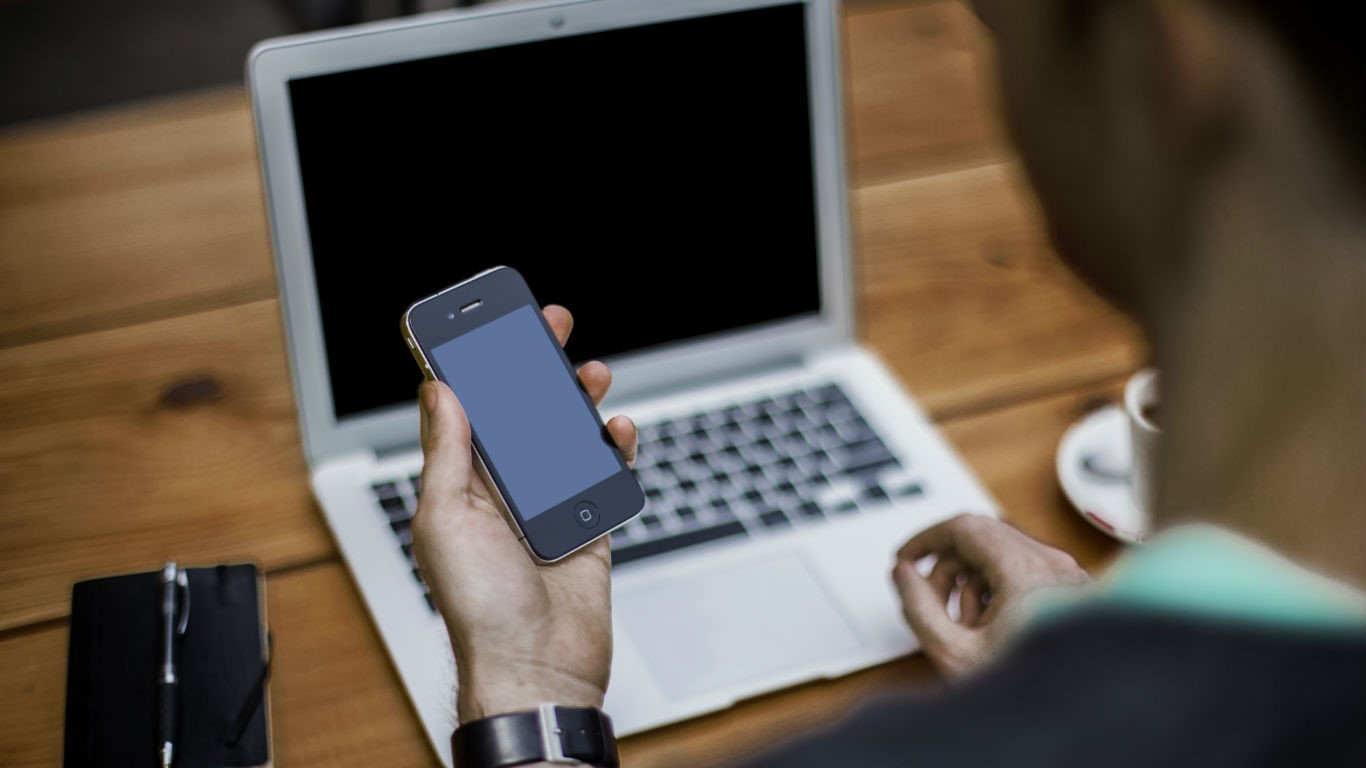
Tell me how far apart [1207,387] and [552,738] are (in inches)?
16.6

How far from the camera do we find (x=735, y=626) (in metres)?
0.94

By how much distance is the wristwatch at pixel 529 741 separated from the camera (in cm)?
76

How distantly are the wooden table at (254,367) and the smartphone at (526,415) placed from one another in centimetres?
14

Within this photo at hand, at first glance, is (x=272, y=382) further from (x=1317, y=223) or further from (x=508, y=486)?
(x=1317, y=223)

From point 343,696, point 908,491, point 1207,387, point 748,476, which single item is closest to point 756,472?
point 748,476

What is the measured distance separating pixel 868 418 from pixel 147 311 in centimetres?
60

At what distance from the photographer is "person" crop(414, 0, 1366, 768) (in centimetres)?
32

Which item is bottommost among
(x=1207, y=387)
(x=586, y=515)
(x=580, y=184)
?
(x=586, y=515)

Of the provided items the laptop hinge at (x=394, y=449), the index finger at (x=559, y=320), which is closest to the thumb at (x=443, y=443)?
the index finger at (x=559, y=320)

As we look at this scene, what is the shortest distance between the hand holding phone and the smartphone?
0.02m

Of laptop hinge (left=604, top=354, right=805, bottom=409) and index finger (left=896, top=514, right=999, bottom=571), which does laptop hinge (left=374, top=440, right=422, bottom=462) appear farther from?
index finger (left=896, top=514, right=999, bottom=571)

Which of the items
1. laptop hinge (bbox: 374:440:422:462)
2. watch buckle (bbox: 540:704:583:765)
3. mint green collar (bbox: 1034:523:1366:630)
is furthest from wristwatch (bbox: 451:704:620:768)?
mint green collar (bbox: 1034:523:1366:630)

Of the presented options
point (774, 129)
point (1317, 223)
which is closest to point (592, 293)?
point (774, 129)

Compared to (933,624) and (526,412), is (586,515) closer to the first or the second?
(526,412)
